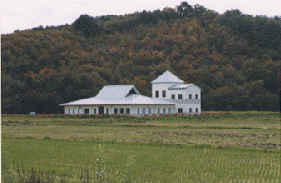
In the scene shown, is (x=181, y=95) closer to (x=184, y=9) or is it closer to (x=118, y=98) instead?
(x=118, y=98)

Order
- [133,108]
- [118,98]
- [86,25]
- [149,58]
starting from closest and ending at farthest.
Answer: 1. [133,108]
2. [118,98]
3. [149,58]
4. [86,25]

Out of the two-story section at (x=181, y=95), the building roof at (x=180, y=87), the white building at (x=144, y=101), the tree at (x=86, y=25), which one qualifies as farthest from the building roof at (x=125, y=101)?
the tree at (x=86, y=25)

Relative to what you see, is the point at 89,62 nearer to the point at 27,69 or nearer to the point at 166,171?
the point at 27,69

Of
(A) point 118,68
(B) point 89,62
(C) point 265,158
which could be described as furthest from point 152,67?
(C) point 265,158

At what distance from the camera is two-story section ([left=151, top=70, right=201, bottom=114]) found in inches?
2424

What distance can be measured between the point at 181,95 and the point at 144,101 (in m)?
7.11

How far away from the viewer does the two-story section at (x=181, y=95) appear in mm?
61562

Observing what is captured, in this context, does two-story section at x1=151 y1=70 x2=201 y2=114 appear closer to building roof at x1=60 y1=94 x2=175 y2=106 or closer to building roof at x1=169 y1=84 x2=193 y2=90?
building roof at x1=169 y1=84 x2=193 y2=90

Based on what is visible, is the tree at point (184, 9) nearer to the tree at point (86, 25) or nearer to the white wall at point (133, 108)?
the tree at point (86, 25)

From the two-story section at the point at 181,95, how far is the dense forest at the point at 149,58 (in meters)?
8.30

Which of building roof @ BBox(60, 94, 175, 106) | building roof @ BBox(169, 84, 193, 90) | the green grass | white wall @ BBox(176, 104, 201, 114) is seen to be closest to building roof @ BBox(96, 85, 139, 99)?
building roof @ BBox(60, 94, 175, 106)

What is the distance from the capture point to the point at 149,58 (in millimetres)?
98938

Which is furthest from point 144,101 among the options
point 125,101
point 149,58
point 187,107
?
point 149,58

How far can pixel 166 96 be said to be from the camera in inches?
2525
